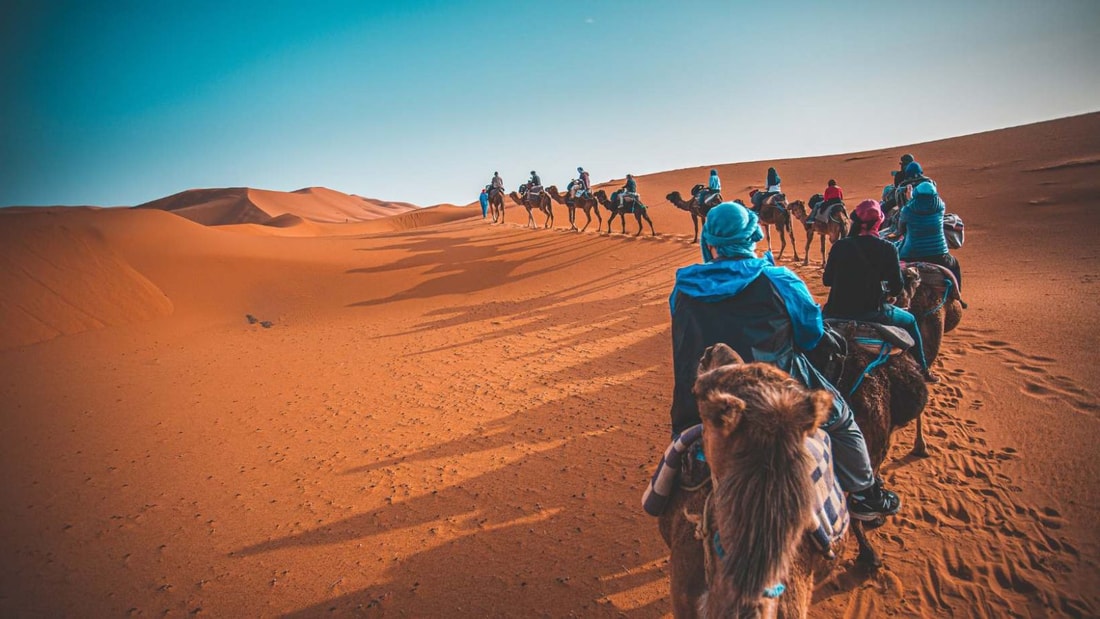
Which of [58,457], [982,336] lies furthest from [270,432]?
[982,336]

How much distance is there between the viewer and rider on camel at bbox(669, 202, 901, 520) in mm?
2535

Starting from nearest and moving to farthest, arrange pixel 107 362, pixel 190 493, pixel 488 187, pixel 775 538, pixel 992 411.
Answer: pixel 775 538 → pixel 190 493 → pixel 992 411 → pixel 107 362 → pixel 488 187

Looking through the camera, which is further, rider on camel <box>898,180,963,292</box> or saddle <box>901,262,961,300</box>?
rider on camel <box>898,180,963,292</box>

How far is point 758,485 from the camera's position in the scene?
4.74ft

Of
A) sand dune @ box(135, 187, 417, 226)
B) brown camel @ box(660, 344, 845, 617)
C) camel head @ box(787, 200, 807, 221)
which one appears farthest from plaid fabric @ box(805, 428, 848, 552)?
sand dune @ box(135, 187, 417, 226)

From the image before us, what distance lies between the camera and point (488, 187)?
32.5 metres

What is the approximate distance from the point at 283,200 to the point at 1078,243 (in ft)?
319

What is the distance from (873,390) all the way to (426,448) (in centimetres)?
495

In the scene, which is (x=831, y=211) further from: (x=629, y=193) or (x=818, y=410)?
(x=818, y=410)

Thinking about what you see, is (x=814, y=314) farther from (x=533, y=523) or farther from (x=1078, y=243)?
(x=1078, y=243)

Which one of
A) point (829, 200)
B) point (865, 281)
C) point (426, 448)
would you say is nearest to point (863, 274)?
point (865, 281)

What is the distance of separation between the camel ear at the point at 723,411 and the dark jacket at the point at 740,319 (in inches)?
35.8

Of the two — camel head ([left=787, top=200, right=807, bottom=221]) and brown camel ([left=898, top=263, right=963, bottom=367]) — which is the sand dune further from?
brown camel ([left=898, top=263, right=963, bottom=367])

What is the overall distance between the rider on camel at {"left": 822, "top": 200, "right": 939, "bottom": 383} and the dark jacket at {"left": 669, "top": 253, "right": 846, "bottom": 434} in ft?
6.20
